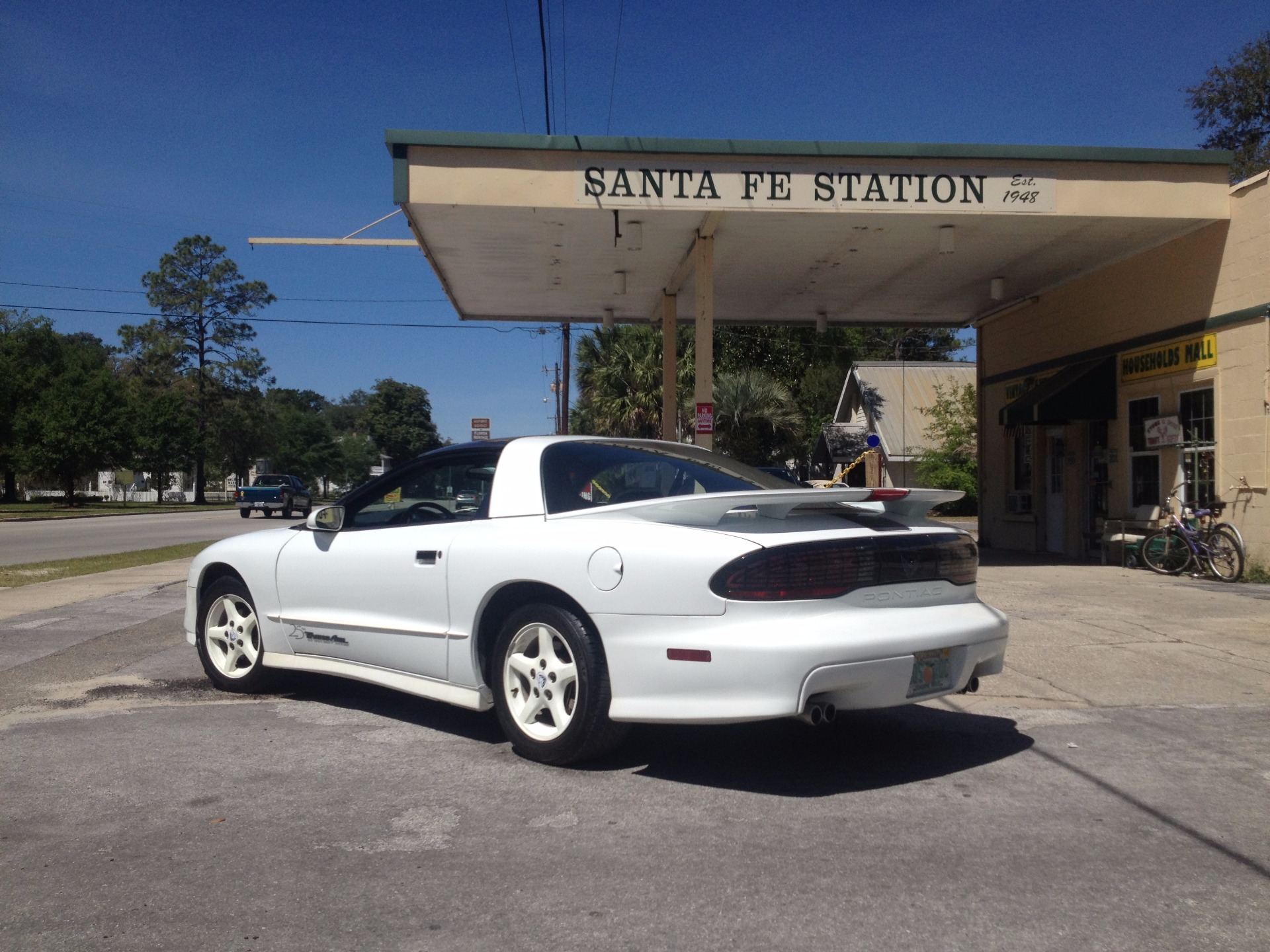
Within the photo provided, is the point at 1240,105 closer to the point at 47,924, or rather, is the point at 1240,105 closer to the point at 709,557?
the point at 709,557

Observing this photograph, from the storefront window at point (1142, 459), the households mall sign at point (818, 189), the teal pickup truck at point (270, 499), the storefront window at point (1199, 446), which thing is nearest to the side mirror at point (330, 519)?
the households mall sign at point (818, 189)

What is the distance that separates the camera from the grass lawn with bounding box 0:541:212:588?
46.1ft

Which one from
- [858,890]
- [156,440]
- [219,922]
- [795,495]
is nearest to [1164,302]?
[795,495]

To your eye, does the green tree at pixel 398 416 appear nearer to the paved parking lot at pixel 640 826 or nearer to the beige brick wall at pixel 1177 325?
the beige brick wall at pixel 1177 325

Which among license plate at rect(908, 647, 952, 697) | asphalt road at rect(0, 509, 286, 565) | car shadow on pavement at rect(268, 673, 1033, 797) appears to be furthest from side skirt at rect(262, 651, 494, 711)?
asphalt road at rect(0, 509, 286, 565)

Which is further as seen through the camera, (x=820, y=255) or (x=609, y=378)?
(x=609, y=378)

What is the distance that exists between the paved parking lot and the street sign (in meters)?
8.30

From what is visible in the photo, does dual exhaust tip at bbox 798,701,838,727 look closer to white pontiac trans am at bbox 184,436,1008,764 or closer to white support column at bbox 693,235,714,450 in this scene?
white pontiac trans am at bbox 184,436,1008,764

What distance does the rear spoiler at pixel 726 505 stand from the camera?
4.55 m

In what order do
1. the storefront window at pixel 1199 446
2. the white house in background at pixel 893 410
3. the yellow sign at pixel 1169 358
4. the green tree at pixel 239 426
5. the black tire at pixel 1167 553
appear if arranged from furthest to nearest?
the green tree at pixel 239 426, the white house in background at pixel 893 410, the black tire at pixel 1167 553, the storefront window at pixel 1199 446, the yellow sign at pixel 1169 358

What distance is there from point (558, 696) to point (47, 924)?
6.96 feet

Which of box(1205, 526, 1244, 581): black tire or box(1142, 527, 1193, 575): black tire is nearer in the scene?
box(1205, 526, 1244, 581): black tire

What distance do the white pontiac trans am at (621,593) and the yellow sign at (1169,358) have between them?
32.9ft

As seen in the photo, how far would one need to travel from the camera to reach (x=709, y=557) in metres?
4.25
